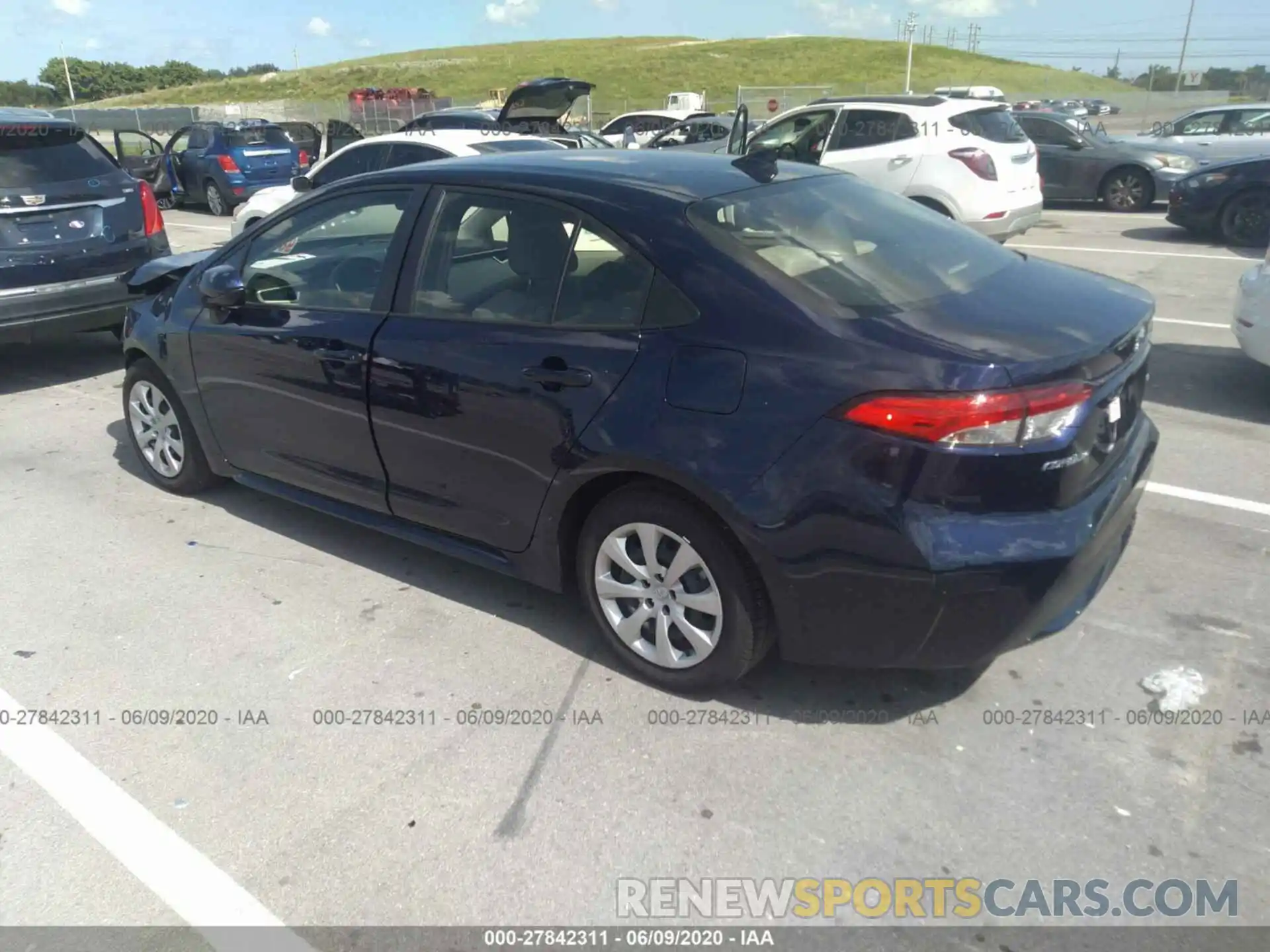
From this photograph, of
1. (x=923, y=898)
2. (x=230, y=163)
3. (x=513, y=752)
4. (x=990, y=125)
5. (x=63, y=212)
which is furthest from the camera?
(x=230, y=163)

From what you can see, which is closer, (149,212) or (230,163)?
(149,212)

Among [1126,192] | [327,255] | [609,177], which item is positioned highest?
[609,177]

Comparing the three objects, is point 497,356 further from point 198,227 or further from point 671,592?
point 198,227

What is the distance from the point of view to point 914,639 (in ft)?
9.46

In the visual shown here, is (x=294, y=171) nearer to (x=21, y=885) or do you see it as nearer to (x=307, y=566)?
(x=307, y=566)

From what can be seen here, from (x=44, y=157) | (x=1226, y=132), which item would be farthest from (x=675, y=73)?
(x=44, y=157)

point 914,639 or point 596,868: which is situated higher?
point 914,639

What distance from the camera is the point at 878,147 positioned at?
11047 mm

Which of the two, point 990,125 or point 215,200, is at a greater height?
point 990,125

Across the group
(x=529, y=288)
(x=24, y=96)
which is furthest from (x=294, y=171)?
(x=24, y=96)

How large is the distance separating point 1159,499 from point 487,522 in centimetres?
315

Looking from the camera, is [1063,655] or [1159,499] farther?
[1159,499]

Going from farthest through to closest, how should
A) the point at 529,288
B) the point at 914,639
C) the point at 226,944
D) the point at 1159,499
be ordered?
the point at 1159,499 → the point at 529,288 → the point at 914,639 → the point at 226,944

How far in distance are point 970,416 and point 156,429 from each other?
410cm
